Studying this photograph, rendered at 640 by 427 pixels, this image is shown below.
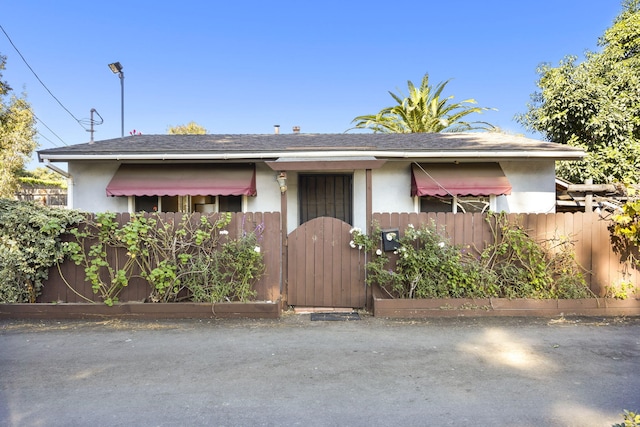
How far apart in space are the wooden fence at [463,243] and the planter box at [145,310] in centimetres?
29

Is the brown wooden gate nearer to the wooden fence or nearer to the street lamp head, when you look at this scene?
the wooden fence

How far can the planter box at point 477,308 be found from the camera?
573 cm

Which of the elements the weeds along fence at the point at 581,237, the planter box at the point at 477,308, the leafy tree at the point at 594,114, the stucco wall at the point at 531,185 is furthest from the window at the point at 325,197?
the leafy tree at the point at 594,114

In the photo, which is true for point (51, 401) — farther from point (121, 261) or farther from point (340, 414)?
point (121, 261)

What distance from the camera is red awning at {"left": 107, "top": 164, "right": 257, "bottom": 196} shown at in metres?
7.60

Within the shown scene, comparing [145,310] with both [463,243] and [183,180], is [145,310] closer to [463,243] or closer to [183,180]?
[183,180]

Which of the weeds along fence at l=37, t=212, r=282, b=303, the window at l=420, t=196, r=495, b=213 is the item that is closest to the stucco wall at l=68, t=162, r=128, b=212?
the weeds along fence at l=37, t=212, r=282, b=303

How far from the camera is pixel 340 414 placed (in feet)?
9.59

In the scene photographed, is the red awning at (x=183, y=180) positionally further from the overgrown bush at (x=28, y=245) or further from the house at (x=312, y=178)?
the overgrown bush at (x=28, y=245)

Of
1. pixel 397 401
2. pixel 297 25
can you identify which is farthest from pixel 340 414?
pixel 297 25

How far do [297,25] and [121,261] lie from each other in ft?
51.7

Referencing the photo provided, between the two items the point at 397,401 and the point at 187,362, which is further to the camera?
the point at 187,362

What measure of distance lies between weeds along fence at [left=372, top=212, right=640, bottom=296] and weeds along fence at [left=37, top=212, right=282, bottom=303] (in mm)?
1745

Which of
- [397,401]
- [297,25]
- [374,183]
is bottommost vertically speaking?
[397,401]
